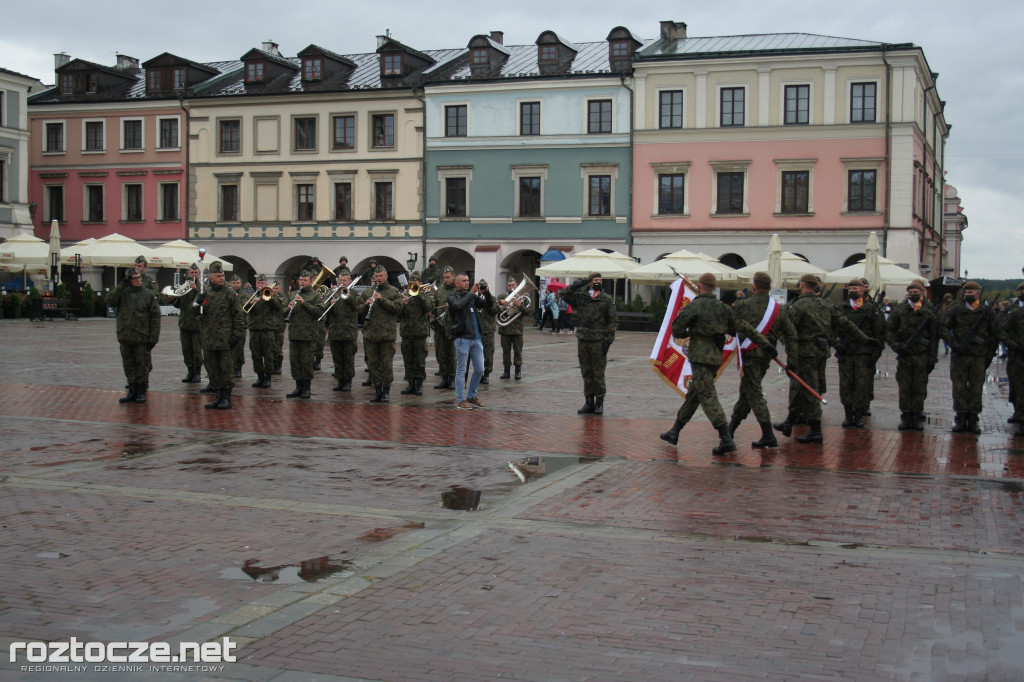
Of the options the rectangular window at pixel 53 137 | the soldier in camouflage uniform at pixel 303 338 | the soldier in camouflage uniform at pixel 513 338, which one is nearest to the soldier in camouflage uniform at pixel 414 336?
the soldier in camouflage uniform at pixel 303 338

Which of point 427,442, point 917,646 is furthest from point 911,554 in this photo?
point 427,442

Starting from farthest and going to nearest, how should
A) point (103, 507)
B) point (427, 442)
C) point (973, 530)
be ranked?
1. point (427, 442)
2. point (103, 507)
3. point (973, 530)

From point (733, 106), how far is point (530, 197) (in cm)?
Answer: 907

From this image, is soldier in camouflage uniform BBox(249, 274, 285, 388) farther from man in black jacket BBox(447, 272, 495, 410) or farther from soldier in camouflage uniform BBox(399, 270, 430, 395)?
man in black jacket BBox(447, 272, 495, 410)

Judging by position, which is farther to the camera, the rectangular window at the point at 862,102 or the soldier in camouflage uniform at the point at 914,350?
the rectangular window at the point at 862,102

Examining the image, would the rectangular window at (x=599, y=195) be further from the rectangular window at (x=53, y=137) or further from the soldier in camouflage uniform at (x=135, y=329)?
the soldier in camouflage uniform at (x=135, y=329)

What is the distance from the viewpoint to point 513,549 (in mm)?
6684

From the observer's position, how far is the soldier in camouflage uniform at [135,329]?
14.1 m

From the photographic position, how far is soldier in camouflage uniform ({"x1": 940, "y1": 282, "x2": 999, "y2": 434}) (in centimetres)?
1224

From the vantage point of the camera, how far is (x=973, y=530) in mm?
7266

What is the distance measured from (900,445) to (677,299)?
2877mm

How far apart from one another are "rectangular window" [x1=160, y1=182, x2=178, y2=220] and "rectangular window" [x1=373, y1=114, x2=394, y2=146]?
1015 cm

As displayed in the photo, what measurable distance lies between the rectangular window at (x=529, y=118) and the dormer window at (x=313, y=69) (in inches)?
382

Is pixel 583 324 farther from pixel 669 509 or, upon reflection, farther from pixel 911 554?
pixel 911 554
